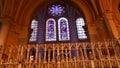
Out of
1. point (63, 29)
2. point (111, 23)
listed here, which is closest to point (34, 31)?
point (63, 29)

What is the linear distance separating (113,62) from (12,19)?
6.30 m

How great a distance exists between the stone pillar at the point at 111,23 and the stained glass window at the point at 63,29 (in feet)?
25.2

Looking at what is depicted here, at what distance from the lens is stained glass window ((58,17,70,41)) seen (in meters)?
17.3

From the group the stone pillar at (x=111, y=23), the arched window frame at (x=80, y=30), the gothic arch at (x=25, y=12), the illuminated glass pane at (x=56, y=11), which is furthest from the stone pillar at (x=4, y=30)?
the arched window frame at (x=80, y=30)

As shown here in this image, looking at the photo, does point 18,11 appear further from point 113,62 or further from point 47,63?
point 113,62

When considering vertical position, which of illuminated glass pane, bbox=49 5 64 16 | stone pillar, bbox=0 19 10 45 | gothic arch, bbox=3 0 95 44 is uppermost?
illuminated glass pane, bbox=49 5 64 16

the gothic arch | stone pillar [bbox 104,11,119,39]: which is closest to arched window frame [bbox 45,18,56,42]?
the gothic arch

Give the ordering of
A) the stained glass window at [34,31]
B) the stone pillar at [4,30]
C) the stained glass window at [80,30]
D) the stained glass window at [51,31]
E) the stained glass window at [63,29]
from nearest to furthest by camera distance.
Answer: the stone pillar at [4,30]
the stained glass window at [51,31]
the stained glass window at [63,29]
the stained glass window at [34,31]
the stained glass window at [80,30]

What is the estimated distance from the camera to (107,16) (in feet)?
32.4

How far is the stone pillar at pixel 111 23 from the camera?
8931 millimetres

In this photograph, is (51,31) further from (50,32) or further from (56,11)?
(56,11)

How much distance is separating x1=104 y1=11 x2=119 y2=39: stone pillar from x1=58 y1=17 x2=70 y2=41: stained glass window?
303 inches

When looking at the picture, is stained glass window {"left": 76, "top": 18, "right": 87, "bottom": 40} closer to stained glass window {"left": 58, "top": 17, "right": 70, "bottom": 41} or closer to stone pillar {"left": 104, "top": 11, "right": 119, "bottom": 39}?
stained glass window {"left": 58, "top": 17, "right": 70, "bottom": 41}

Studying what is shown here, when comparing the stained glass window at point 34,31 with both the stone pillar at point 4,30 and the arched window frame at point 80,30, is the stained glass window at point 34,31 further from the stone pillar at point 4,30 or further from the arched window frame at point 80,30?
the stone pillar at point 4,30
